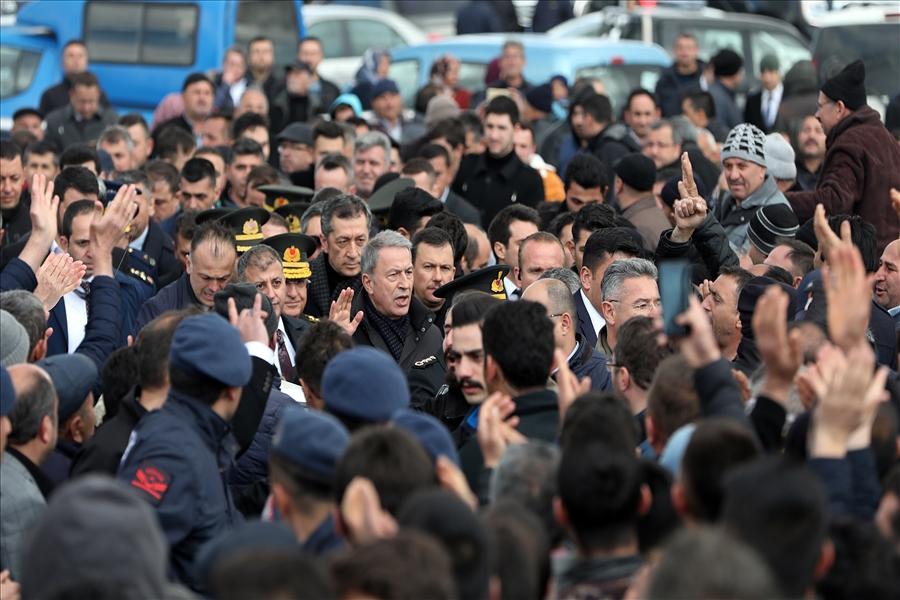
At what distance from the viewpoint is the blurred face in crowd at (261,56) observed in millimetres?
18250

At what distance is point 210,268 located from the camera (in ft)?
29.9

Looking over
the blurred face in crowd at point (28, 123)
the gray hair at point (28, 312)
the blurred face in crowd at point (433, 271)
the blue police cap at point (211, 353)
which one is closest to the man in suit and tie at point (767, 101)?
the blurred face in crowd at point (28, 123)

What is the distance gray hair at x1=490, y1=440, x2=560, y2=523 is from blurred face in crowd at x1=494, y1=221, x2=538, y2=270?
5.41 meters

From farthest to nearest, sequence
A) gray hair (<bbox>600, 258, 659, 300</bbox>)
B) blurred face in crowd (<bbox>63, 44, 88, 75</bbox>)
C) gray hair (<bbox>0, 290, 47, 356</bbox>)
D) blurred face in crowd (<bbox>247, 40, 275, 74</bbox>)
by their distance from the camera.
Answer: blurred face in crowd (<bbox>247, 40, 275, 74</bbox>) → blurred face in crowd (<bbox>63, 44, 88, 75</bbox>) → gray hair (<bbox>600, 258, 659, 300</bbox>) → gray hair (<bbox>0, 290, 47, 356</bbox>)

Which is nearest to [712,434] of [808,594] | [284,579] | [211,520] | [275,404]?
[808,594]

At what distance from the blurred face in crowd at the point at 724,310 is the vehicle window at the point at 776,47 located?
13103 mm

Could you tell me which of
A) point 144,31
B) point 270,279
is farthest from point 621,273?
point 144,31

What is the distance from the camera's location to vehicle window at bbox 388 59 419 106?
20469 mm

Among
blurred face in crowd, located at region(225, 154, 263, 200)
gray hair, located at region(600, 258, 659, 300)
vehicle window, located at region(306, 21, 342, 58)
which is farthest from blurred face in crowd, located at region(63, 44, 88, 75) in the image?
gray hair, located at region(600, 258, 659, 300)

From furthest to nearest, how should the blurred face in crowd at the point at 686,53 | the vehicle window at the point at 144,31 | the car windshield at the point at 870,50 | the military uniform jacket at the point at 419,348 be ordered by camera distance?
the vehicle window at the point at 144,31 < the blurred face in crowd at the point at 686,53 < the car windshield at the point at 870,50 < the military uniform jacket at the point at 419,348

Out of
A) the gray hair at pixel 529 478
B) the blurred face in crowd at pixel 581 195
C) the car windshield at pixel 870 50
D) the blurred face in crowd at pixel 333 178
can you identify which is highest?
the car windshield at pixel 870 50

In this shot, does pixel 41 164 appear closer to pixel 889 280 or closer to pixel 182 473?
pixel 889 280

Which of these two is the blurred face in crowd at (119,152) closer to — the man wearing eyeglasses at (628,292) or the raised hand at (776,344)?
the man wearing eyeglasses at (628,292)

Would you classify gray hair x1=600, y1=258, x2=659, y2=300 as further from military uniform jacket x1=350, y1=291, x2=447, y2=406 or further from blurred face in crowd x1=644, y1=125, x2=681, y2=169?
blurred face in crowd x1=644, y1=125, x2=681, y2=169
